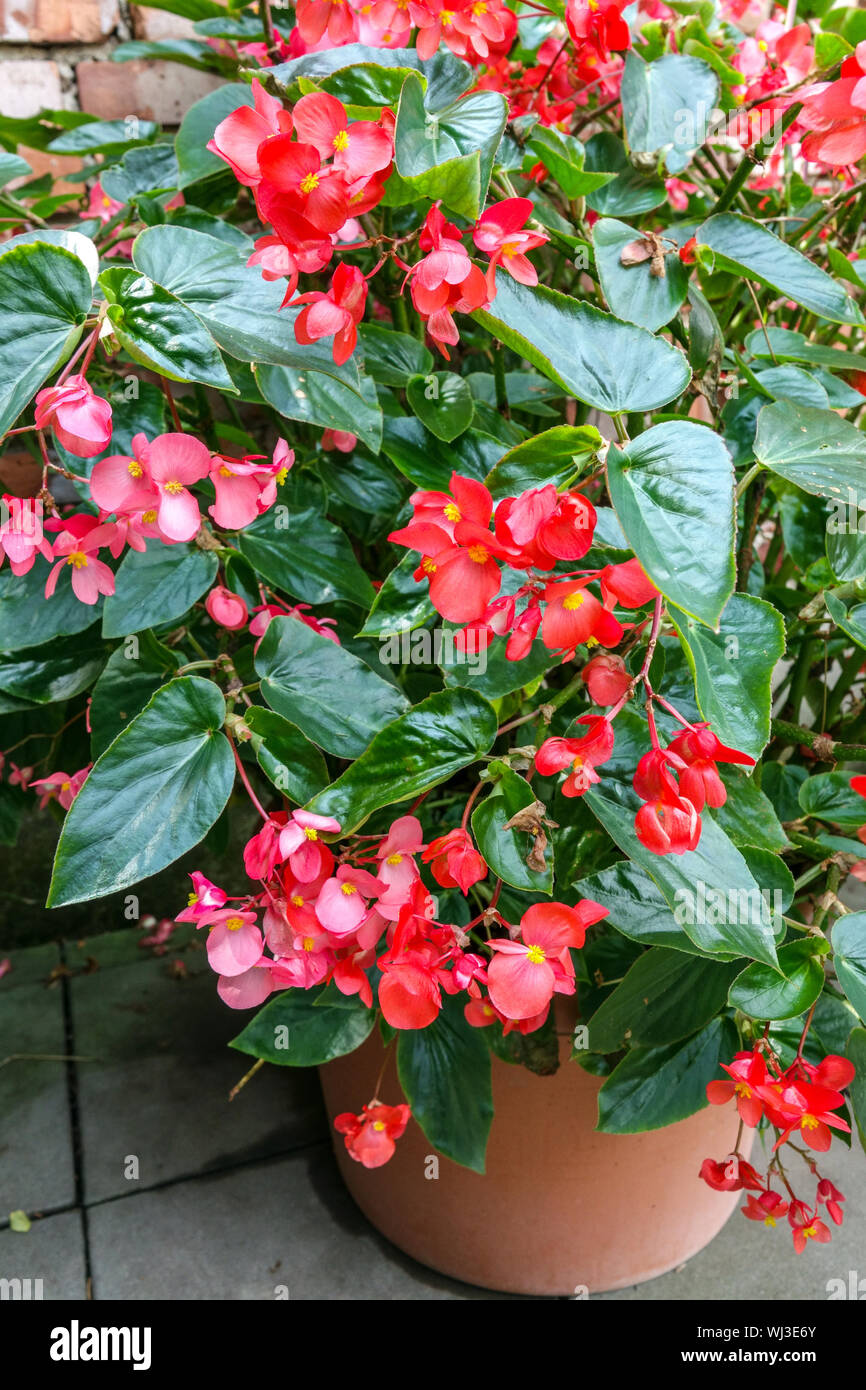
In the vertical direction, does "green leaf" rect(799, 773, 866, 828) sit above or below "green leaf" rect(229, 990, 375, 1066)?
above

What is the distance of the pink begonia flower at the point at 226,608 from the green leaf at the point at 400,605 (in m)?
0.09

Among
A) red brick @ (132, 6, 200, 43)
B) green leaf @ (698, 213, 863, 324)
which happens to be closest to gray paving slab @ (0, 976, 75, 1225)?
green leaf @ (698, 213, 863, 324)

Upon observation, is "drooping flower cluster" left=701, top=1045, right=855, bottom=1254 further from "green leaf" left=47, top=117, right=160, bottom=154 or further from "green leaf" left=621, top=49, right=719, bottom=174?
"green leaf" left=47, top=117, right=160, bottom=154

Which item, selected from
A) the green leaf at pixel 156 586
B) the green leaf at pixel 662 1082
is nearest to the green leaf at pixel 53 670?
the green leaf at pixel 156 586

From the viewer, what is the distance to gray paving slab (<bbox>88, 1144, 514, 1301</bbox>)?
0.90 metres

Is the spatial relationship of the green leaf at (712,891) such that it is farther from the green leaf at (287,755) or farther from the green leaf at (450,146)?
the green leaf at (450,146)

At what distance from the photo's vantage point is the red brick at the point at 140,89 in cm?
105

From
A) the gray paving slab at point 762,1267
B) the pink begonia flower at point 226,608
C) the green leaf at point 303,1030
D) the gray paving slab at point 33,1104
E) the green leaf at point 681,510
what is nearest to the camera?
the green leaf at point 681,510

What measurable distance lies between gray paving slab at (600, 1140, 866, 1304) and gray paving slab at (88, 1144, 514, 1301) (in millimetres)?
177

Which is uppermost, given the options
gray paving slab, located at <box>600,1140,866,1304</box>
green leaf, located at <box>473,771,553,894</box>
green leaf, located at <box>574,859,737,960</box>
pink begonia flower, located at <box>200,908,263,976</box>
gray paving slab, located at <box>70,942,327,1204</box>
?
green leaf, located at <box>473,771,553,894</box>

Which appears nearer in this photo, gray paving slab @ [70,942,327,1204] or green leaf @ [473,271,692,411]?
green leaf @ [473,271,692,411]

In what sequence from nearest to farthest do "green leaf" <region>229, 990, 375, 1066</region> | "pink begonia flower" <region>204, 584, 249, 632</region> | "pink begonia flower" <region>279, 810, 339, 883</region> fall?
"pink begonia flower" <region>279, 810, 339, 883</region>, "pink begonia flower" <region>204, 584, 249, 632</region>, "green leaf" <region>229, 990, 375, 1066</region>

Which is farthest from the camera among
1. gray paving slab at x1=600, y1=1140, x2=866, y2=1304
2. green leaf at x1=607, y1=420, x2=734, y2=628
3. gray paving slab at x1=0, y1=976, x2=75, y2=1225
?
gray paving slab at x1=0, y1=976, x2=75, y2=1225
